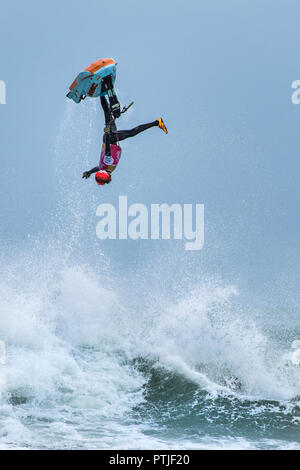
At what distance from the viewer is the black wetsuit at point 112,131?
10.6 metres

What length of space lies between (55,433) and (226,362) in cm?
754

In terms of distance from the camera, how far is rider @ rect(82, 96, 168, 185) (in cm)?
1061

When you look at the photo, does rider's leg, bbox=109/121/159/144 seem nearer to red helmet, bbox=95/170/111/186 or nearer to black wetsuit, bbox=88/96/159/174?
black wetsuit, bbox=88/96/159/174

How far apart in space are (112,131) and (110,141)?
0.26m

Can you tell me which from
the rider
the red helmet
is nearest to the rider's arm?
the rider

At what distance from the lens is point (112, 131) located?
1077 cm

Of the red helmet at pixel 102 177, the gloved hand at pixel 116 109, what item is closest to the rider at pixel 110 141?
the red helmet at pixel 102 177

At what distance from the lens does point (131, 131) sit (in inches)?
425

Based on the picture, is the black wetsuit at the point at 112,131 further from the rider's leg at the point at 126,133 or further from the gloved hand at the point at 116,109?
the gloved hand at the point at 116,109

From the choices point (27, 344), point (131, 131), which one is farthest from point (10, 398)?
point (131, 131)

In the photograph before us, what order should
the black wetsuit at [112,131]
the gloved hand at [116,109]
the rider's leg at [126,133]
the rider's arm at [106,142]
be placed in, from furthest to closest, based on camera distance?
1. the rider's arm at [106,142]
2. the rider's leg at [126,133]
3. the black wetsuit at [112,131]
4. the gloved hand at [116,109]

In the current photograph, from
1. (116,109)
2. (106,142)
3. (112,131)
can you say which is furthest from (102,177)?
(116,109)

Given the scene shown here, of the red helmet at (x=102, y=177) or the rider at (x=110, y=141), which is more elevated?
the rider at (x=110, y=141)
